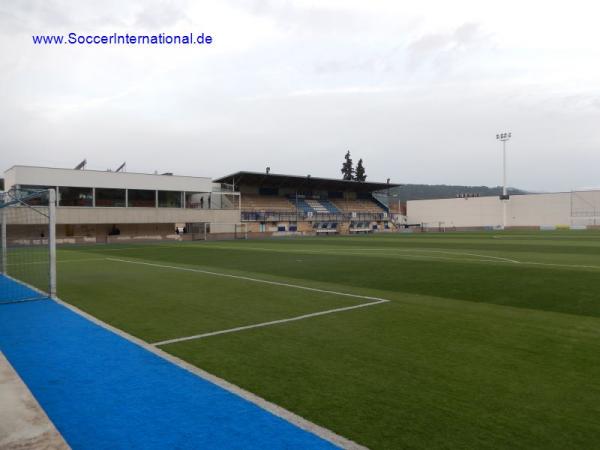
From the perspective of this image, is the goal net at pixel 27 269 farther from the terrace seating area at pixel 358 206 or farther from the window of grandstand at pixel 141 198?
the terrace seating area at pixel 358 206

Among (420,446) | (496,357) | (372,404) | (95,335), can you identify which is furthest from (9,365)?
(496,357)

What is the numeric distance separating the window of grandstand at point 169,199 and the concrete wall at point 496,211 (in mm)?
53224

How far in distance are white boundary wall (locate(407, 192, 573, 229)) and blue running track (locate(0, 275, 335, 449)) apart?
79.9 meters

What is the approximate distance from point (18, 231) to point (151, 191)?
52.1ft

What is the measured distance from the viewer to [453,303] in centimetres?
1028

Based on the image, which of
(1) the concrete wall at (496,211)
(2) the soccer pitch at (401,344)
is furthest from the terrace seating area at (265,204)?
(2) the soccer pitch at (401,344)

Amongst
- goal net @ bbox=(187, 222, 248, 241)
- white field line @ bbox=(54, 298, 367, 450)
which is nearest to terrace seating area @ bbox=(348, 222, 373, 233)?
goal net @ bbox=(187, 222, 248, 241)

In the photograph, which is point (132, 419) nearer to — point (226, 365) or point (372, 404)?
point (226, 365)

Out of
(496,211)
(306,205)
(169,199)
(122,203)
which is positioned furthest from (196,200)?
(496,211)

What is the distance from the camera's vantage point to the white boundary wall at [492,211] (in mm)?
73062

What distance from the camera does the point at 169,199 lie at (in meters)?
55.1

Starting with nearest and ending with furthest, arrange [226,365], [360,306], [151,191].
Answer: [226,365], [360,306], [151,191]

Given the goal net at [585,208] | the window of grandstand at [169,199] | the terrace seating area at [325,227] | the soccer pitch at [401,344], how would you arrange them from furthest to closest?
the terrace seating area at [325,227] < the goal net at [585,208] < the window of grandstand at [169,199] < the soccer pitch at [401,344]

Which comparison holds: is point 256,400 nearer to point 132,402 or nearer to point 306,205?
point 132,402
